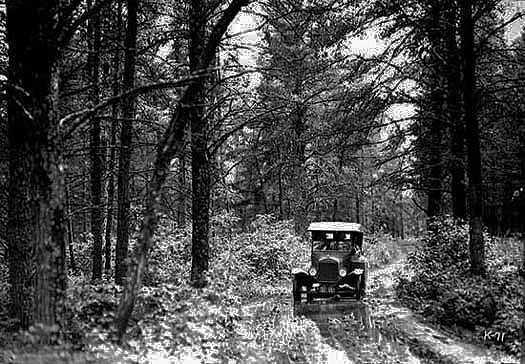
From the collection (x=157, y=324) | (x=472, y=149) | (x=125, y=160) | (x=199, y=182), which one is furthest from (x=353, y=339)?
(x=125, y=160)

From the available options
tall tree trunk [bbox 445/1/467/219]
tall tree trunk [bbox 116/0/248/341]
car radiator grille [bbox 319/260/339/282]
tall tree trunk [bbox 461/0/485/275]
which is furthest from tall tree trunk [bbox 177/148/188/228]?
tall tree trunk [bbox 445/1/467/219]

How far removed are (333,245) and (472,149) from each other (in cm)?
454

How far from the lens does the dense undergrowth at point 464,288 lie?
9.08 m

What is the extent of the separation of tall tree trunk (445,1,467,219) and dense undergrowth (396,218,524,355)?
1821 mm

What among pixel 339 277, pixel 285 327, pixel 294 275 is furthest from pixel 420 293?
pixel 285 327

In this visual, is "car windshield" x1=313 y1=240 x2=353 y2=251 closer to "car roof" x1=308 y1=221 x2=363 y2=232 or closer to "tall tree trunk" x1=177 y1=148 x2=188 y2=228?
"car roof" x1=308 y1=221 x2=363 y2=232

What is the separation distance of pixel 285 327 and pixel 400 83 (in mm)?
7656

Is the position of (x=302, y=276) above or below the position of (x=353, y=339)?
above

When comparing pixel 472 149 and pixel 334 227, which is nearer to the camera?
pixel 472 149

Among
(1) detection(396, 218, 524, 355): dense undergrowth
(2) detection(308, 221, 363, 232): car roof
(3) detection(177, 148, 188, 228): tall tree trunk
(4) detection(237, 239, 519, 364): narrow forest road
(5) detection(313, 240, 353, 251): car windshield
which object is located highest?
(3) detection(177, 148, 188, 228): tall tree trunk

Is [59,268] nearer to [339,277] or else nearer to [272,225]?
[339,277]

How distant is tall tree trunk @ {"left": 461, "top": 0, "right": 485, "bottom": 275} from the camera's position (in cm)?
1243

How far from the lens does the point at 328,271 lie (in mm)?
13984

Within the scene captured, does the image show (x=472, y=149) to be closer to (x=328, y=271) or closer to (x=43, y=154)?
(x=328, y=271)
